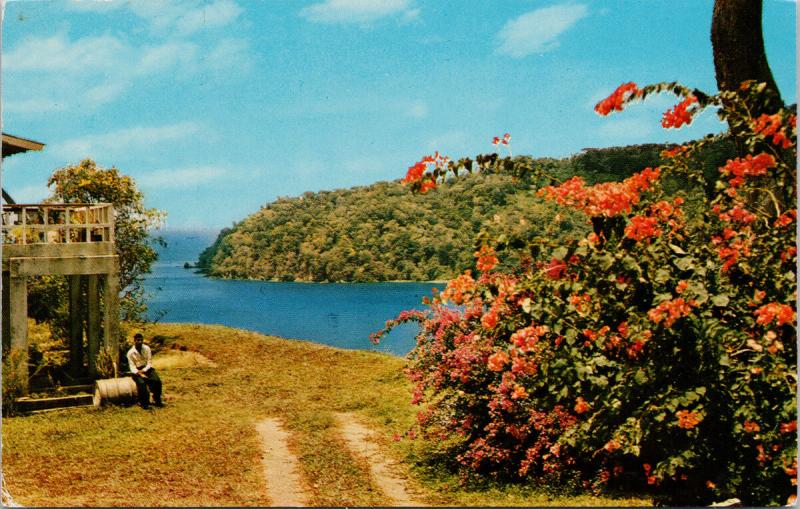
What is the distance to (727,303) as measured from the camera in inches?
169

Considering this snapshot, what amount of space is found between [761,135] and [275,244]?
480 inches

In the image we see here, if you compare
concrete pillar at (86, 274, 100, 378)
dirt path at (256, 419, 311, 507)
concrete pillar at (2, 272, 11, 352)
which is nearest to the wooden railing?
concrete pillar at (2, 272, 11, 352)

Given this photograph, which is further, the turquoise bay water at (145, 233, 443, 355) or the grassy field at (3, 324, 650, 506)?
the turquoise bay water at (145, 233, 443, 355)

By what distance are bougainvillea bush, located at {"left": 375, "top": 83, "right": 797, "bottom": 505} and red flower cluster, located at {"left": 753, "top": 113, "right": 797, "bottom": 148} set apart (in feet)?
0.03

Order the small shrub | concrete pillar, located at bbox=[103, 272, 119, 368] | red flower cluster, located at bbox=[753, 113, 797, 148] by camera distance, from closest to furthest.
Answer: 1. red flower cluster, located at bbox=[753, 113, 797, 148]
2. the small shrub
3. concrete pillar, located at bbox=[103, 272, 119, 368]

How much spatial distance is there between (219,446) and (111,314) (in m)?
3.63

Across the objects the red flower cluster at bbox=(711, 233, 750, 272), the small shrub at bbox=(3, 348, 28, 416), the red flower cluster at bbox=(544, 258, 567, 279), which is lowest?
the small shrub at bbox=(3, 348, 28, 416)

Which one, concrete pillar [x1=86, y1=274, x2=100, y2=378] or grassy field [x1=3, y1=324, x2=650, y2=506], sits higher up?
concrete pillar [x1=86, y1=274, x2=100, y2=378]

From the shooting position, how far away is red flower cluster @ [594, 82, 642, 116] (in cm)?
429

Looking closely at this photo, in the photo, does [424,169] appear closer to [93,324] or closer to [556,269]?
[556,269]

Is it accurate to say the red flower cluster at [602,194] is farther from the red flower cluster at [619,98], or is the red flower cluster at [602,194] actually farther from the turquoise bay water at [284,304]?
the turquoise bay water at [284,304]

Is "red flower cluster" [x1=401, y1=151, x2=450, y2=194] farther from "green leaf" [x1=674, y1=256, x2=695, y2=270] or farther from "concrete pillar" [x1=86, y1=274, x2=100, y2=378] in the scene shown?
"concrete pillar" [x1=86, y1=274, x2=100, y2=378]

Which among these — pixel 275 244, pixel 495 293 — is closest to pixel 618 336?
pixel 495 293

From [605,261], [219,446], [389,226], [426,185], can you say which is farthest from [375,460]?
[389,226]
